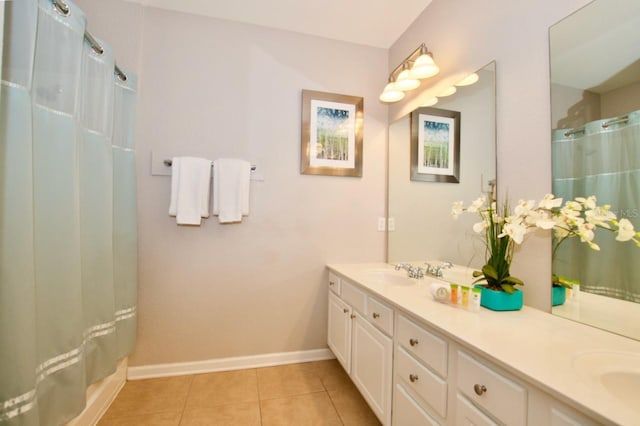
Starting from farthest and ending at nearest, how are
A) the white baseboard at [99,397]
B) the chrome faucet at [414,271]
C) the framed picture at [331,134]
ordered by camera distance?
the framed picture at [331,134]
the chrome faucet at [414,271]
the white baseboard at [99,397]

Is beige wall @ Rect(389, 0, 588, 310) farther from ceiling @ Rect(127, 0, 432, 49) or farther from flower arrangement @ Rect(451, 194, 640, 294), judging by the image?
ceiling @ Rect(127, 0, 432, 49)

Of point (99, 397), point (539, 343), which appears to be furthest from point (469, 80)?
point (99, 397)

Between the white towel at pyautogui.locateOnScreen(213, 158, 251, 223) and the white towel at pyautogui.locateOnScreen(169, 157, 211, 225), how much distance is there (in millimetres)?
71

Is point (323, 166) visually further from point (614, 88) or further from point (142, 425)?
point (142, 425)

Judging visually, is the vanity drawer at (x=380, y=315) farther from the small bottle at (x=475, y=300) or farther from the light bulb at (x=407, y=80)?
the light bulb at (x=407, y=80)

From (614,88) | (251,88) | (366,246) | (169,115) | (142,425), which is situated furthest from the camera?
(366,246)

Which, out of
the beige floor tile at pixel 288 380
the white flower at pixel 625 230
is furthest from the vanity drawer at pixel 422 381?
the beige floor tile at pixel 288 380

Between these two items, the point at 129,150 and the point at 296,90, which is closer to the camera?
the point at 129,150

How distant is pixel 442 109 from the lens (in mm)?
1740

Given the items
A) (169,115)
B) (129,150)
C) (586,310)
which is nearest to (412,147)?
(586,310)

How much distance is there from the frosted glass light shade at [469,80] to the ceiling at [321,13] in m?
0.73

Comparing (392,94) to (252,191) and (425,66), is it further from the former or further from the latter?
(252,191)

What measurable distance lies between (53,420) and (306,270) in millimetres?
1495

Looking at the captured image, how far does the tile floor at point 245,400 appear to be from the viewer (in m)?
1.53
